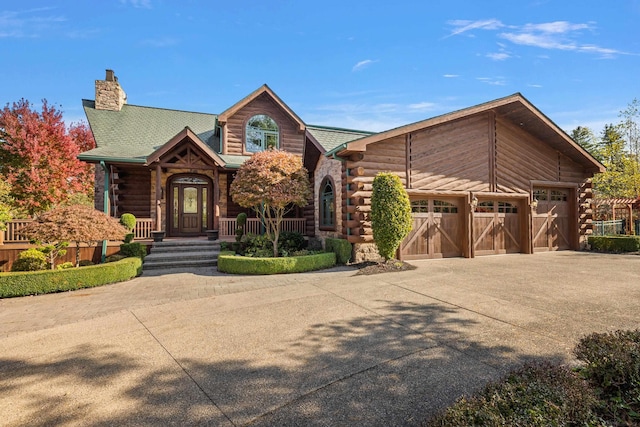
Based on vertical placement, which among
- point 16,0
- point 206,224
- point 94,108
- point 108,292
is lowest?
point 108,292

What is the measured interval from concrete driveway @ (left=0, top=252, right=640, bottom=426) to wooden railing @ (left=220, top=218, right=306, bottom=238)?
522 centimetres

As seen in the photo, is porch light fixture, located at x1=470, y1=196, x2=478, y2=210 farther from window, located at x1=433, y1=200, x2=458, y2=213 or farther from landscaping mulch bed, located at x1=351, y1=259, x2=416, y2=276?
landscaping mulch bed, located at x1=351, y1=259, x2=416, y2=276

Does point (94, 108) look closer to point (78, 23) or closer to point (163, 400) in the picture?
point (78, 23)

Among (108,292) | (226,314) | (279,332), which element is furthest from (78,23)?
(279,332)

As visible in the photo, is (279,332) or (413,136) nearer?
(279,332)

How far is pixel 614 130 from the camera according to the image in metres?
23.1

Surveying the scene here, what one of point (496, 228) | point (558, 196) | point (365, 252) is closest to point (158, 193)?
point (365, 252)

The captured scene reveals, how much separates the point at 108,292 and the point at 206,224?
7.57 meters

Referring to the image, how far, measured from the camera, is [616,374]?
8.21 ft

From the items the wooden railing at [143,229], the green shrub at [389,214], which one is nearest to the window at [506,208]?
the green shrub at [389,214]

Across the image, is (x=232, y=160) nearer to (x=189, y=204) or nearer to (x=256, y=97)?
(x=189, y=204)

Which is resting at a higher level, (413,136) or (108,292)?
(413,136)

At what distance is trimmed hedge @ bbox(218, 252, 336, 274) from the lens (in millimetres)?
8961

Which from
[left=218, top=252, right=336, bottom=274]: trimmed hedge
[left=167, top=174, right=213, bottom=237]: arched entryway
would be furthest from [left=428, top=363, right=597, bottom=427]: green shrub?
[left=167, top=174, right=213, bottom=237]: arched entryway
